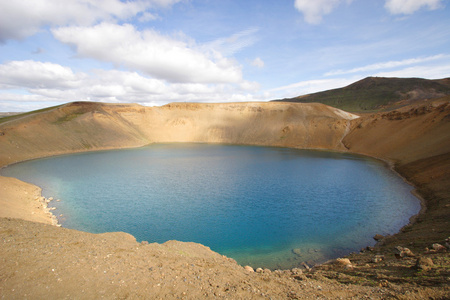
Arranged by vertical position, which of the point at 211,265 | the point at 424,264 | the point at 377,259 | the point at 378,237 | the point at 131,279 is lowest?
the point at 378,237

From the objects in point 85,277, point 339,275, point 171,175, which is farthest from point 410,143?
point 85,277

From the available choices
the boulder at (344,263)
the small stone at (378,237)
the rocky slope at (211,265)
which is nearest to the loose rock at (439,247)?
the rocky slope at (211,265)

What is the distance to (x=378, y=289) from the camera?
20.2 ft

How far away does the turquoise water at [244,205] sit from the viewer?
1282cm

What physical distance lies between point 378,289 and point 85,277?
713 cm

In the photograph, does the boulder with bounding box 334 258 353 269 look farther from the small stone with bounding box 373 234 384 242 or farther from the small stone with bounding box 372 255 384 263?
the small stone with bounding box 373 234 384 242

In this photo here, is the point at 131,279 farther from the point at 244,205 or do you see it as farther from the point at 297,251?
the point at 244,205

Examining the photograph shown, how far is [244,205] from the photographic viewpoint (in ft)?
58.6

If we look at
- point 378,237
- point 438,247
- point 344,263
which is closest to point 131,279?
point 344,263

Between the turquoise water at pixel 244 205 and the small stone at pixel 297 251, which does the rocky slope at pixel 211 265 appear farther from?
the small stone at pixel 297 251

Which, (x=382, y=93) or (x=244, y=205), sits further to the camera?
(x=382, y=93)

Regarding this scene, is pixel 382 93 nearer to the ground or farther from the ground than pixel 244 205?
farther from the ground

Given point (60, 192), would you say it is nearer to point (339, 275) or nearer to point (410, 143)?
point (339, 275)

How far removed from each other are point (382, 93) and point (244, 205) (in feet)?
360
